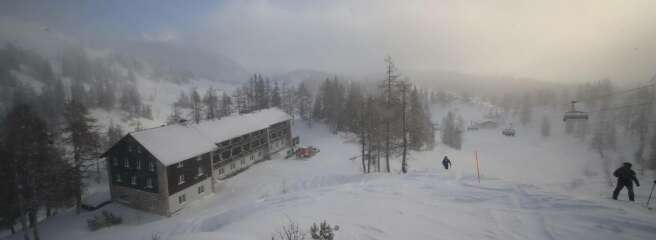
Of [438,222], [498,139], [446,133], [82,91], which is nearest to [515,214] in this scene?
[438,222]

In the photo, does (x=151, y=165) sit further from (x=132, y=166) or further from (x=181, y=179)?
(x=132, y=166)

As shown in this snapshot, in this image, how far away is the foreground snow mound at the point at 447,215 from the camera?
10.2 metres

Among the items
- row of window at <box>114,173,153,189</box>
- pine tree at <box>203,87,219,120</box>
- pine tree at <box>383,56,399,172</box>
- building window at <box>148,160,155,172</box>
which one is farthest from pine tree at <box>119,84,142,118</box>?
pine tree at <box>383,56,399,172</box>

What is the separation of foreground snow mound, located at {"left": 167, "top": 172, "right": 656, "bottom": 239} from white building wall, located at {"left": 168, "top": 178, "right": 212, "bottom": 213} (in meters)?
14.5

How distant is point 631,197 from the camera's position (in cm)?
1298

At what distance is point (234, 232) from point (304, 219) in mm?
2984

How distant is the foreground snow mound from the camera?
404 inches

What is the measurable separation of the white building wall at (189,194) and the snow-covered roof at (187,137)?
3.59 m

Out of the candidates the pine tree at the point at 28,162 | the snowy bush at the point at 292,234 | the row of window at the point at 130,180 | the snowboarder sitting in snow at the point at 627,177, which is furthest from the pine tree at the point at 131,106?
the snowboarder sitting in snow at the point at 627,177

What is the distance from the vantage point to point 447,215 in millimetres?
12211

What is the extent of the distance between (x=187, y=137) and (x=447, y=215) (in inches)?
1209

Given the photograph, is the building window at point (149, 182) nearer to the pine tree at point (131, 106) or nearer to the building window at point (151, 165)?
the building window at point (151, 165)

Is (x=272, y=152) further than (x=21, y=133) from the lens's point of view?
Yes

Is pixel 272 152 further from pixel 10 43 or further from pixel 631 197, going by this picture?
pixel 10 43
